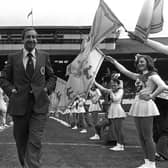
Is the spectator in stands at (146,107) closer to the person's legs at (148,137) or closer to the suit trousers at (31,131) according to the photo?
the person's legs at (148,137)

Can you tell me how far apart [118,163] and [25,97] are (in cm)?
258

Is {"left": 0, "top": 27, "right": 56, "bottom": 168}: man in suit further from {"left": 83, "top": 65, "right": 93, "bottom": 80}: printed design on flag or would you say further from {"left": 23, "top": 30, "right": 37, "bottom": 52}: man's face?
{"left": 83, "top": 65, "right": 93, "bottom": 80}: printed design on flag

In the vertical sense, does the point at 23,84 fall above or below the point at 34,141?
above

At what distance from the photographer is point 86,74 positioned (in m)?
7.06

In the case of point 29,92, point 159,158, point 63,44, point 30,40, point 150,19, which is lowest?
point 159,158

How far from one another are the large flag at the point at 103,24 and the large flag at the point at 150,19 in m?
0.98

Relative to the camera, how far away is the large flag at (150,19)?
5457 mm

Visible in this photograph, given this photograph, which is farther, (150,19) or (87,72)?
(87,72)

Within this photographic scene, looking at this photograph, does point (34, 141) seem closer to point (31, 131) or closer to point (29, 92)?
point (31, 131)

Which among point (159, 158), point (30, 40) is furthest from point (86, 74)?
point (30, 40)

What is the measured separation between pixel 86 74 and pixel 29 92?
2.40 m

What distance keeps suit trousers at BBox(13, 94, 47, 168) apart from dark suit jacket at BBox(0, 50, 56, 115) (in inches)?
3.0

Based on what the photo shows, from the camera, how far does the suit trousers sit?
4.76 m

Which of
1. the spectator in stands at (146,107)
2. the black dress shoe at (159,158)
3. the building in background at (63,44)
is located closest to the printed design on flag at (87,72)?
the spectator in stands at (146,107)
